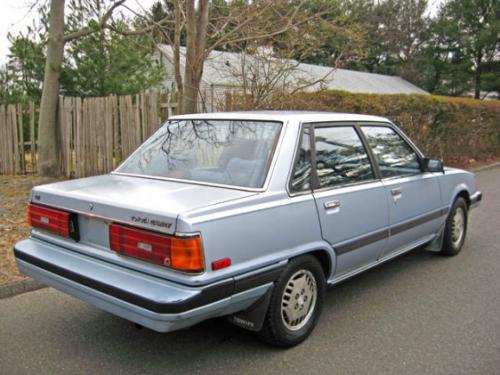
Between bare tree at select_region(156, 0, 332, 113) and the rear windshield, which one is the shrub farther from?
the rear windshield

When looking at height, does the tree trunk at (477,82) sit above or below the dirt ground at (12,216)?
above

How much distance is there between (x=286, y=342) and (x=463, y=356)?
46.5 inches

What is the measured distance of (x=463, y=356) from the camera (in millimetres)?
3172

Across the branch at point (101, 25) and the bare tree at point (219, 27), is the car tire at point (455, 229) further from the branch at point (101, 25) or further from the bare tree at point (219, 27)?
the branch at point (101, 25)

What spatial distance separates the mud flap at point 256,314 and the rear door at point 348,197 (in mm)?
682

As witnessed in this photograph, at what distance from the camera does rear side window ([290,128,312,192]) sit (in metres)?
3.28

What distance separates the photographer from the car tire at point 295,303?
10.2ft

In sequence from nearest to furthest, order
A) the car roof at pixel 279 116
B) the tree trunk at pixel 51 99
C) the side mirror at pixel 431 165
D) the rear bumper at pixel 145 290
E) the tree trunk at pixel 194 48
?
the rear bumper at pixel 145 290 → the car roof at pixel 279 116 → the side mirror at pixel 431 165 → the tree trunk at pixel 194 48 → the tree trunk at pixel 51 99

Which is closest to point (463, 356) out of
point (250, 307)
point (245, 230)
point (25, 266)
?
point (250, 307)

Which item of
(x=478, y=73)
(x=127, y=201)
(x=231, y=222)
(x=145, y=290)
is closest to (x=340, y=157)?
(x=231, y=222)

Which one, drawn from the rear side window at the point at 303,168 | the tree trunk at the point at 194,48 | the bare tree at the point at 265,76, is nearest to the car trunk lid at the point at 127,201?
the rear side window at the point at 303,168

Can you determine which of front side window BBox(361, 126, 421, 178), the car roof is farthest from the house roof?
the car roof

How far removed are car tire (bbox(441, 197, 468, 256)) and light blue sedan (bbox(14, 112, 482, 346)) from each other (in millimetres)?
1046

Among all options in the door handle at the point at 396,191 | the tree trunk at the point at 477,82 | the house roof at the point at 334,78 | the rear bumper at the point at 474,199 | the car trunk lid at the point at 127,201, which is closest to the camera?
the car trunk lid at the point at 127,201
